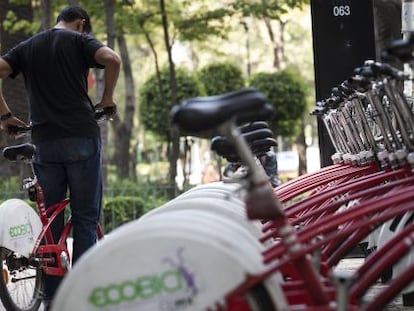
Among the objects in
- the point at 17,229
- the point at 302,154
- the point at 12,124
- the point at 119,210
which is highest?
the point at 12,124

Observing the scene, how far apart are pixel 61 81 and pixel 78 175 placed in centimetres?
61

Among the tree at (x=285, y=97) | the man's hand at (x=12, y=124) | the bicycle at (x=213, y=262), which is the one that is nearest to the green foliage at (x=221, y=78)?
the tree at (x=285, y=97)

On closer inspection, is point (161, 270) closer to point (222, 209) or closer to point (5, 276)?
point (222, 209)

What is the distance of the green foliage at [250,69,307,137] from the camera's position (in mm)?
19703

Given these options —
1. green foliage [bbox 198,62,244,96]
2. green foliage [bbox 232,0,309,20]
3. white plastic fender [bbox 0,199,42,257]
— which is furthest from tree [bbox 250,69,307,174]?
white plastic fender [bbox 0,199,42,257]

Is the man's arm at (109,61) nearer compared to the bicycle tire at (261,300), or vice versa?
the bicycle tire at (261,300)

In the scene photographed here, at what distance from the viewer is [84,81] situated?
18.7 ft

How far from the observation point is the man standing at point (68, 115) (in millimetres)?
5574

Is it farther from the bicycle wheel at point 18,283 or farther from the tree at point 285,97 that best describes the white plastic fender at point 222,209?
the tree at point 285,97

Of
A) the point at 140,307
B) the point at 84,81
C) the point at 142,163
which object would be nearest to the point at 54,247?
the point at 84,81

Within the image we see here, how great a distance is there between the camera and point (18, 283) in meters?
5.79

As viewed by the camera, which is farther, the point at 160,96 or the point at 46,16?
the point at 160,96

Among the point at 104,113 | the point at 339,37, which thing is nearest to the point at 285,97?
the point at 339,37

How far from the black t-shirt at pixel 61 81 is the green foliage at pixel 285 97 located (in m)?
14.1
